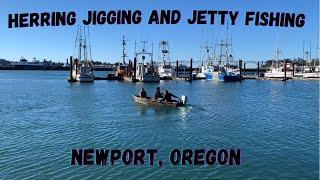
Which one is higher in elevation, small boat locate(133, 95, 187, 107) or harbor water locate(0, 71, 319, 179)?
small boat locate(133, 95, 187, 107)

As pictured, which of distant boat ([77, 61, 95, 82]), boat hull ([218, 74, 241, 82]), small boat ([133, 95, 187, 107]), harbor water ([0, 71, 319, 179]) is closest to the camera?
harbor water ([0, 71, 319, 179])

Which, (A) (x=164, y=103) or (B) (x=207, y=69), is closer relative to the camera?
(A) (x=164, y=103)

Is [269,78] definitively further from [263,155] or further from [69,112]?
[263,155]

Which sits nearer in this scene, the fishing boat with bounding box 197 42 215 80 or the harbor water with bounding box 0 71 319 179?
the harbor water with bounding box 0 71 319 179

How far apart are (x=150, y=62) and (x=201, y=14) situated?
107135mm

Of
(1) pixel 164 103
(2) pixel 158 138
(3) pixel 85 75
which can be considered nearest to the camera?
(2) pixel 158 138

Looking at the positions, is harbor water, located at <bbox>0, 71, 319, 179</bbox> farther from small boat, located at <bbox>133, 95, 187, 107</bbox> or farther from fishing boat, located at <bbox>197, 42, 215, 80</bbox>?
fishing boat, located at <bbox>197, 42, 215, 80</bbox>

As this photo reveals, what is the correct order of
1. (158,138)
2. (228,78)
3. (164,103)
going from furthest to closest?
(228,78) → (164,103) → (158,138)

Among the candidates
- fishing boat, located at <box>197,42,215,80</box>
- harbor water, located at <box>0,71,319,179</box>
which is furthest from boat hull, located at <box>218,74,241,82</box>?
harbor water, located at <box>0,71,319,179</box>

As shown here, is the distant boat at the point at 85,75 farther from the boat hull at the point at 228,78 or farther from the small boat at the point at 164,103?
the small boat at the point at 164,103

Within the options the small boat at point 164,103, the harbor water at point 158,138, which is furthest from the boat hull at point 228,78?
the small boat at point 164,103

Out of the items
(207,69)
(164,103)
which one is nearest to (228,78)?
(207,69)

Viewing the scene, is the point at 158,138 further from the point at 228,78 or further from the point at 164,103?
the point at 228,78

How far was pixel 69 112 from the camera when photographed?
128 feet
